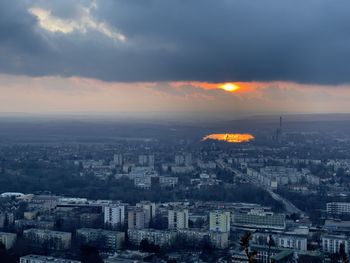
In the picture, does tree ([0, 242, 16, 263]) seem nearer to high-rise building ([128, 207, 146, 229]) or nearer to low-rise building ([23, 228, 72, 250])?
low-rise building ([23, 228, 72, 250])

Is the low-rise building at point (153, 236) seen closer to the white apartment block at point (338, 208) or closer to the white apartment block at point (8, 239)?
the white apartment block at point (8, 239)

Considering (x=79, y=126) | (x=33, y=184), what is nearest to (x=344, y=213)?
(x=33, y=184)

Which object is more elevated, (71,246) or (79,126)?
(79,126)

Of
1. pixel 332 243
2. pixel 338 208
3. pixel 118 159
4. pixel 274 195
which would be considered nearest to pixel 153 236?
pixel 332 243

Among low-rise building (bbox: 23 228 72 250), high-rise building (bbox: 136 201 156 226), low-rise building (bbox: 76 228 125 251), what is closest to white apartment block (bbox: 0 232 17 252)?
low-rise building (bbox: 23 228 72 250)

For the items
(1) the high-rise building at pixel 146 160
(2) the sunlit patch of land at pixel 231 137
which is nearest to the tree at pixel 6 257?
(1) the high-rise building at pixel 146 160

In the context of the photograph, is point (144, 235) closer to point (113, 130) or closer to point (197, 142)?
point (197, 142)
